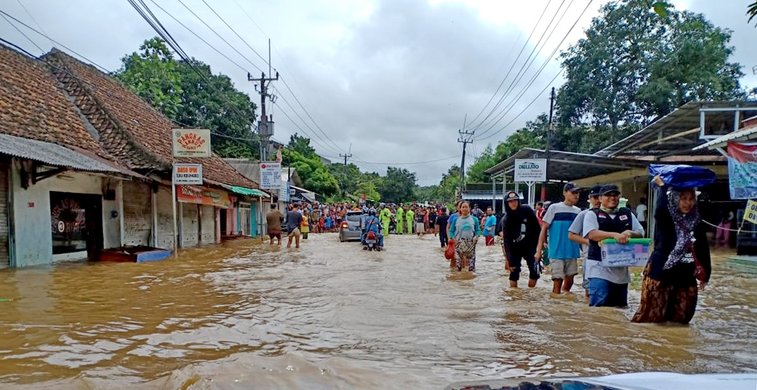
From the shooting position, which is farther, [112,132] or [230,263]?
[112,132]

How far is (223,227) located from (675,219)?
884 inches

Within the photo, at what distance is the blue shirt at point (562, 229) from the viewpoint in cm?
681

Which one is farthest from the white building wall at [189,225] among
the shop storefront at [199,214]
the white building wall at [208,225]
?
the white building wall at [208,225]

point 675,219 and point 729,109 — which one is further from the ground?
point 729,109

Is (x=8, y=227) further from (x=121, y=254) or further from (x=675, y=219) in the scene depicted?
(x=675, y=219)

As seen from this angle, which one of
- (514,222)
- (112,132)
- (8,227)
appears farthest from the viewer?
(112,132)

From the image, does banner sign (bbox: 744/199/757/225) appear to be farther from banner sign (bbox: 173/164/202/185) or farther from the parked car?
the parked car

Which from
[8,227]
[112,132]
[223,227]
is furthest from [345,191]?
[8,227]

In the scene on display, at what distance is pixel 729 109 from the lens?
14.2 meters

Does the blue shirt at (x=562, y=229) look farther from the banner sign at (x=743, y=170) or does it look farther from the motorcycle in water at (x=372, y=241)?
the motorcycle in water at (x=372, y=241)

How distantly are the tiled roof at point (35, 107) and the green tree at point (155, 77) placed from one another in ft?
48.8

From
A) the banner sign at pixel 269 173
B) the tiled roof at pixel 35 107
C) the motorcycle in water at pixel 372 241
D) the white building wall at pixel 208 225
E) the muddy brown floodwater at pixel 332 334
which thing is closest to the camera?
the muddy brown floodwater at pixel 332 334

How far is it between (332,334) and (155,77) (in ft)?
102

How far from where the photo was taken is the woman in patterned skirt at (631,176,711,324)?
4.66 metres
